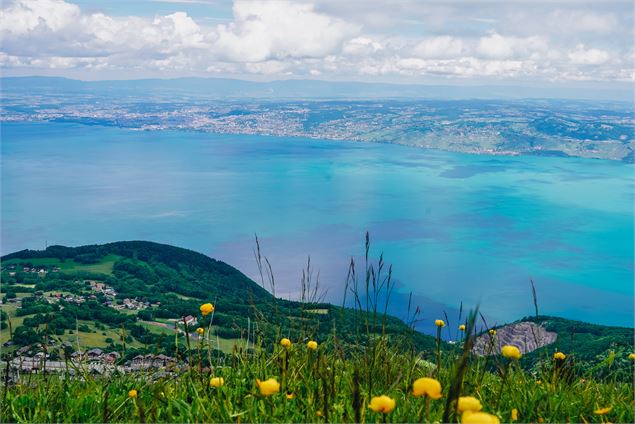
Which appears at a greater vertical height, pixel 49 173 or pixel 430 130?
pixel 430 130

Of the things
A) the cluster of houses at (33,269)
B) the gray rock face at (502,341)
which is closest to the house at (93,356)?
the gray rock face at (502,341)

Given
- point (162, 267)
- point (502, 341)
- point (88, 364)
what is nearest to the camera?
point (88, 364)

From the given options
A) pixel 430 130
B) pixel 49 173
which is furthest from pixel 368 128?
pixel 49 173

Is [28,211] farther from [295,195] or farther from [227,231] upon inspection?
[295,195]

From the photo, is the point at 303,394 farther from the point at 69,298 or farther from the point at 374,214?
the point at 374,214

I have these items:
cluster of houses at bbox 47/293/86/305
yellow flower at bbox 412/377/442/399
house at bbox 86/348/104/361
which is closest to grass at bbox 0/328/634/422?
yellow flower at bbox 412/377/442/399

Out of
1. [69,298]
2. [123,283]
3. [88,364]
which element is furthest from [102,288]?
[88,364]
